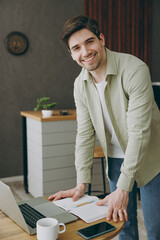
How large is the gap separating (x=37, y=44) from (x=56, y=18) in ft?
1.59

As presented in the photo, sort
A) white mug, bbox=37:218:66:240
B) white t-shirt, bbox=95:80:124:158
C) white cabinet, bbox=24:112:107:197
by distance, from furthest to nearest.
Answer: white cabinet, bbox=24:112:107:197 < white t-shirt, bbox=95:80:124:158 < white mug, bbox=37:218:66:240

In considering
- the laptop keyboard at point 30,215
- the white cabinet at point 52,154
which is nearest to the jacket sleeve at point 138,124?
the laptop keyboard at point 30,215

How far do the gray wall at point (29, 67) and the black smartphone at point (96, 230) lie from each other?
10.7ft

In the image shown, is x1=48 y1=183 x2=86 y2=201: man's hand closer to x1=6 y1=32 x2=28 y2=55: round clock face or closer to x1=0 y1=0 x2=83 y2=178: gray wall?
x1=0 y1=0 x2=83 y2=178: gray wall

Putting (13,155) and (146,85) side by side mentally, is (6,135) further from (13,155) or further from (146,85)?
(146,85)

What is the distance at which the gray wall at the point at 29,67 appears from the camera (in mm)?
4125

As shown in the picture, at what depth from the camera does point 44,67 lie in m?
4.36

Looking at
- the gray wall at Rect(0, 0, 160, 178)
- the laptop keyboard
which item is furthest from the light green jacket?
the gray wall at Rect(0, 0, 160, 178)

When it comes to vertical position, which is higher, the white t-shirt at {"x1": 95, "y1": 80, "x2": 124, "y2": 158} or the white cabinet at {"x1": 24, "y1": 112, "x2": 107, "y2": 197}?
the white t-shirt at {"x1": 95, "y1": 80, "x2": 124, "y2": 158}

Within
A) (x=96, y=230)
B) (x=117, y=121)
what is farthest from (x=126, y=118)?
(x=96, y=230)

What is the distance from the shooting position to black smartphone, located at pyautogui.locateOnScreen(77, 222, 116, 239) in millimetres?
1065

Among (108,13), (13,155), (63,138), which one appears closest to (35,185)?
(63,138)

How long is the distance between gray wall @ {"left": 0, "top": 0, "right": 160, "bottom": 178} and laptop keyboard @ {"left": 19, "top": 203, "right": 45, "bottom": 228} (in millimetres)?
3007

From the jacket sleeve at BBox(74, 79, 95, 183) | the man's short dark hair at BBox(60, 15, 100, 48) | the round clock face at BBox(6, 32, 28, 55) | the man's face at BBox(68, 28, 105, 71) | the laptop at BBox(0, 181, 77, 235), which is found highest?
the round clock face at BBox(6, 32, 28, 55)
